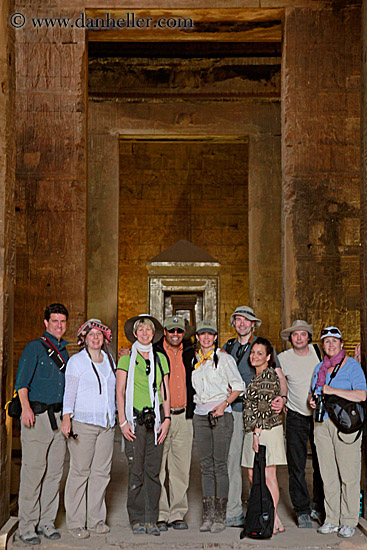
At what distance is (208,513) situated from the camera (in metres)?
5.18

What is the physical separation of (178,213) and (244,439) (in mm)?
13900

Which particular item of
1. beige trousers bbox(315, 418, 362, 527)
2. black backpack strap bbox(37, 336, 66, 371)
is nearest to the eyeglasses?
black backpack strap bbox(37, 336, 66, 371)

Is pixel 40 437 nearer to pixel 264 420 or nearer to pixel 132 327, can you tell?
pixel 132 327

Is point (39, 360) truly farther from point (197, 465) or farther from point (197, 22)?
point (197, 22)

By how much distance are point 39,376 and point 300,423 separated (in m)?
2.13

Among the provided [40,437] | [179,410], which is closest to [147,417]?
[179,410]

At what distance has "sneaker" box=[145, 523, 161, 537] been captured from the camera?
16.5ft

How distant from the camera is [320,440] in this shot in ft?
16.9

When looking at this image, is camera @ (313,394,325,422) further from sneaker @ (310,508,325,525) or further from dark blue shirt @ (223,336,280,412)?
sneaker @ (310,508,325,525)

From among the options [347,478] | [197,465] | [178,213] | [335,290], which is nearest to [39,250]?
[197,465]

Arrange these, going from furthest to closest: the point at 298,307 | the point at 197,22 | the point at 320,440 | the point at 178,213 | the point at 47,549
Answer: the point at 178,213 → the point at 197,22 → the point at 298,307 → the point at 320,440 → the point at 47,549

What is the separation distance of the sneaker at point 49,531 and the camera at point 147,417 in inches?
40.5

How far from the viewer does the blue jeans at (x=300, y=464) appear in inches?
209

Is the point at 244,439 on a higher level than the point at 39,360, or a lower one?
lower
